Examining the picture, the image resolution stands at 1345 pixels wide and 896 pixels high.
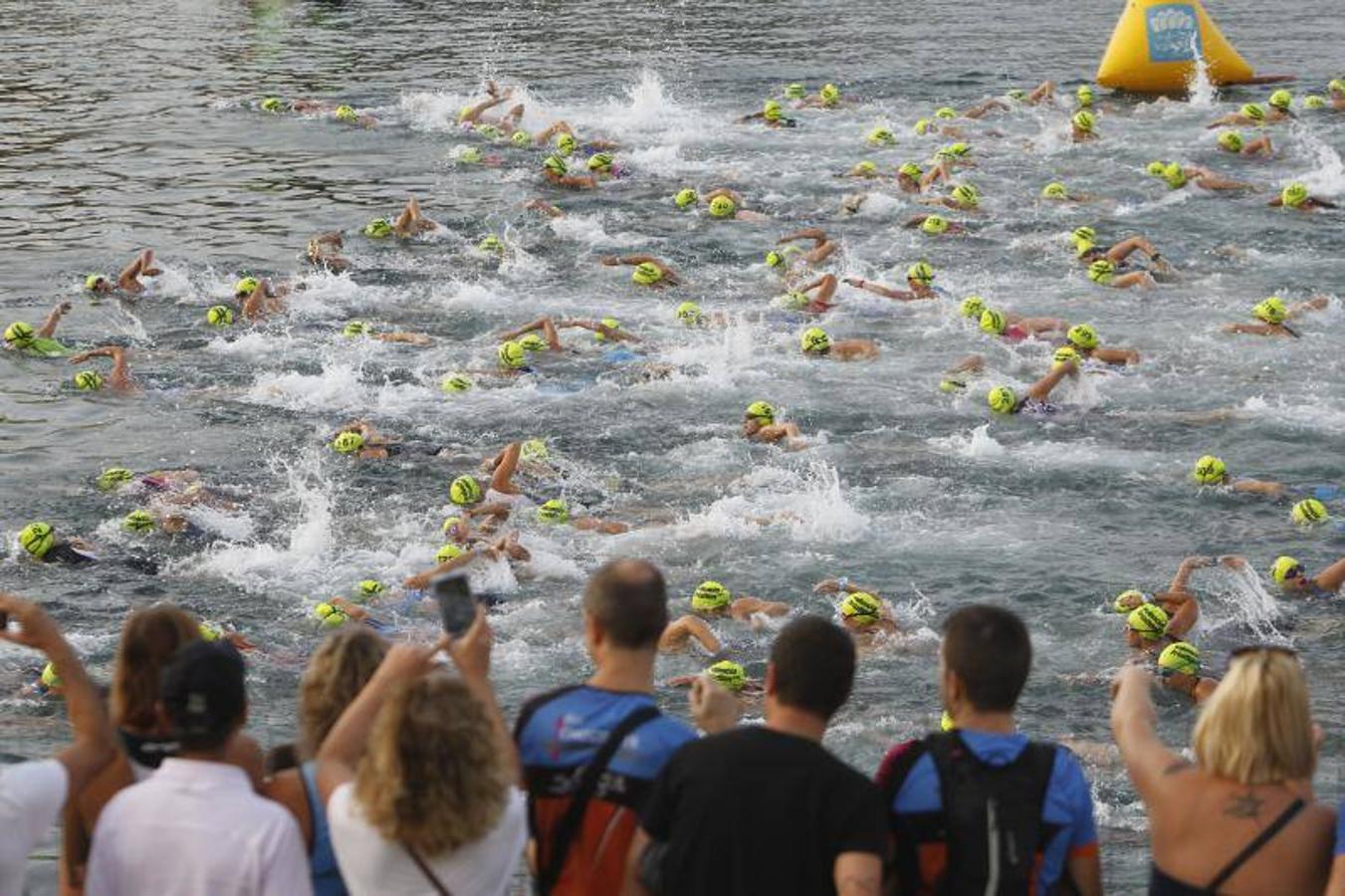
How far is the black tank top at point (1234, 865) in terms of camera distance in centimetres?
500

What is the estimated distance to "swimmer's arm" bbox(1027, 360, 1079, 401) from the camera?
18.1 m

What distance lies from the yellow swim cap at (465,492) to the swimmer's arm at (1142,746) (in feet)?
35.6

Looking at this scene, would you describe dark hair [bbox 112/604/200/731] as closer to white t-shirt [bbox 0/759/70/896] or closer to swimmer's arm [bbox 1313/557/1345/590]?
white t-shirt [bbox 0/759/70/896]

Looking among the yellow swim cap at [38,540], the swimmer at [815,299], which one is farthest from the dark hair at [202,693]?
the swimmer at [815,299]

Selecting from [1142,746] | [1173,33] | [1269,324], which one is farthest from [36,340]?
[1173,33]

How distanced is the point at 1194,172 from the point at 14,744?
62.3 feet

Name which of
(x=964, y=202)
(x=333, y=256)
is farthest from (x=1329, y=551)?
(x=333, y=256)

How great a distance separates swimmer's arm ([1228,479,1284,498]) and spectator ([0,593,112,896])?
40.5 ft

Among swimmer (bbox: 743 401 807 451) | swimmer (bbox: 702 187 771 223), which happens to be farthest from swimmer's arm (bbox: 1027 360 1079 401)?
swimmer (bbox: 702 187 771 223)

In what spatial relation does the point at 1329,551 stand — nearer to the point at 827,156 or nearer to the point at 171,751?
the point at 171,751

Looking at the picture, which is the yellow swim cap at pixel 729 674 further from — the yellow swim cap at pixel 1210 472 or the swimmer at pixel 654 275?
the swimmer at pixel 654 275

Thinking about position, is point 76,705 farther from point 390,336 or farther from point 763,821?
point 390,336

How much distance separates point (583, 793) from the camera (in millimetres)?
5332

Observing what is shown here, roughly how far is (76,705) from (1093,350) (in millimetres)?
15339
